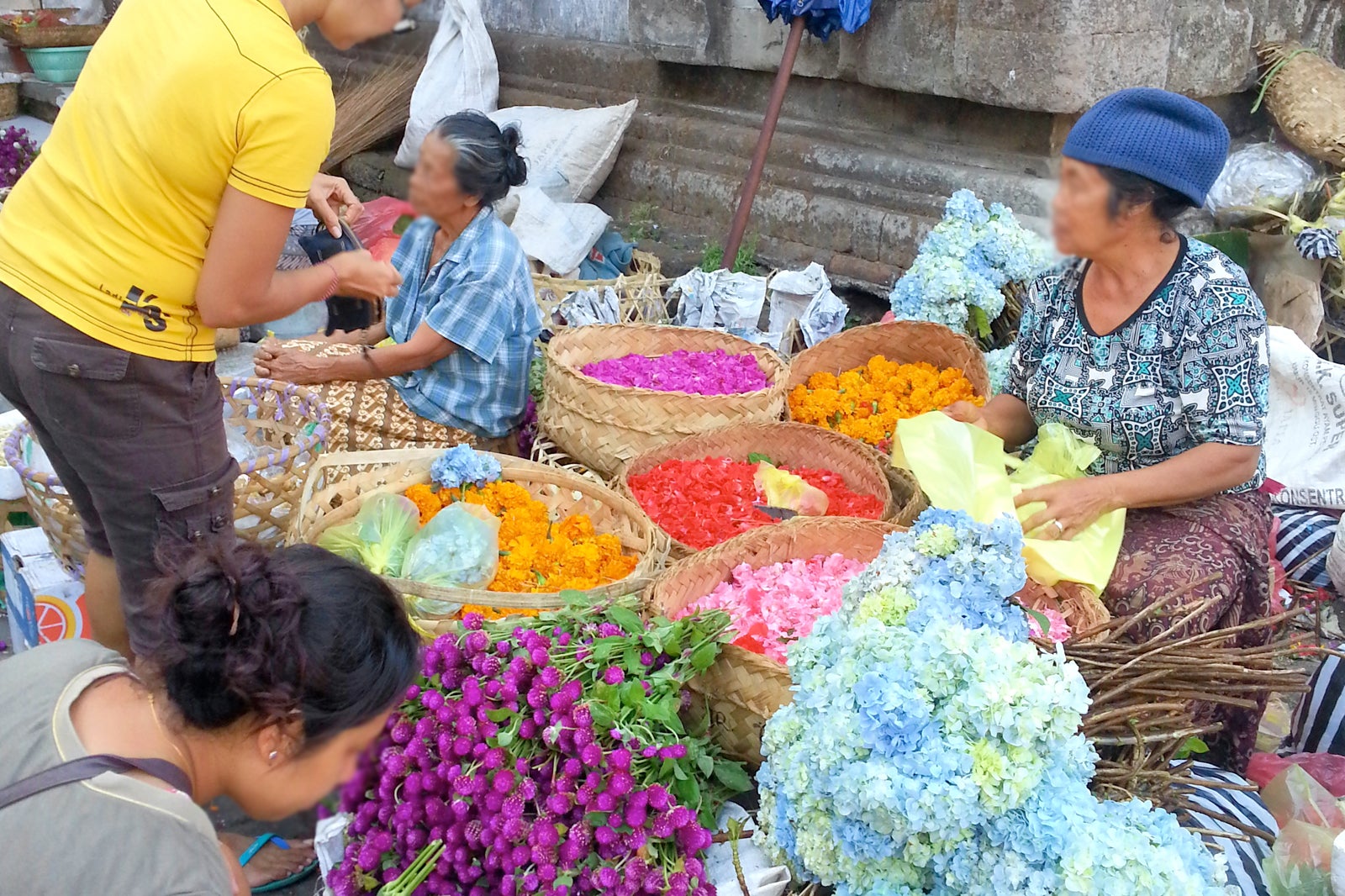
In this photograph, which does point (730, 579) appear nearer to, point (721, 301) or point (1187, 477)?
point (1187, 477)

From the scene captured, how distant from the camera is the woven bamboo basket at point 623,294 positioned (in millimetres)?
4618

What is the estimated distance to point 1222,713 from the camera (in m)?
2.49

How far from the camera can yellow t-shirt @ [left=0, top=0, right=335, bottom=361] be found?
2.00 m

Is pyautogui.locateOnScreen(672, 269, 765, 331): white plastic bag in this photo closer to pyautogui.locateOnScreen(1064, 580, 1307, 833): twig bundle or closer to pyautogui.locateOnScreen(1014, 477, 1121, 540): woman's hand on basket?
pyautogui.locateOnScreen(1014, 477, 1121, 540): woman's hand on basket

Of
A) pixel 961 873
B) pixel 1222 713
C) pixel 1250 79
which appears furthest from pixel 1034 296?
pixel 1250 79

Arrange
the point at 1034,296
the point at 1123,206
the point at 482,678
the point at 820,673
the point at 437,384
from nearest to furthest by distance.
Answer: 1. the point at 820,673
2. the point at 482,678
3. the point at 1123,206
4. the point at 1034,296
5. the point at 437,384

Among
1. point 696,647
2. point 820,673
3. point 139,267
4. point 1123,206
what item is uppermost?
point 1123,206

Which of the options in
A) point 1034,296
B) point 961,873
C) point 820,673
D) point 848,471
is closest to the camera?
point 961,873

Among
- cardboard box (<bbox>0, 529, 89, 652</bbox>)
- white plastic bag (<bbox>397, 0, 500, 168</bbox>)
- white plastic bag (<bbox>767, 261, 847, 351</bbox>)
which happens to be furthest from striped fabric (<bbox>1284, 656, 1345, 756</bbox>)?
white plastic bag (<bbox>397, 0, 500, 168</bbox>)

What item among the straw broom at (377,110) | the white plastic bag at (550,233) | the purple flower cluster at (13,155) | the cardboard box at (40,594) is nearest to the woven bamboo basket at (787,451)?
the cardboard box at (40,594)

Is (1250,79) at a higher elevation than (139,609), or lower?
higher

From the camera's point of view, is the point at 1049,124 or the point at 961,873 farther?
the point at 1049,124

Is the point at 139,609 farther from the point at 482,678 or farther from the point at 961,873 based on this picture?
the point at 961,873

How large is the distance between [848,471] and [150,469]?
188cm
